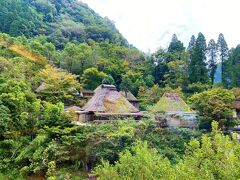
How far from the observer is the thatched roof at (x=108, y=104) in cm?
2162

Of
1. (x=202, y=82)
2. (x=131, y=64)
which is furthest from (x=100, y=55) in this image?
(x=202, y=82)

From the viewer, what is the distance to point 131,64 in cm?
4000

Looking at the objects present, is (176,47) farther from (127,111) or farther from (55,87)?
(127,111)

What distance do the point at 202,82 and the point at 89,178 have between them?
19.2 m

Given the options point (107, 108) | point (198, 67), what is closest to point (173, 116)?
point (107, 108)

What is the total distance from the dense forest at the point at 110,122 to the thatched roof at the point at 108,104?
74.1 inches

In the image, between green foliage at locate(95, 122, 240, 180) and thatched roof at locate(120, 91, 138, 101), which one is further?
thatched roof at locate(120, 91, 138, 101)

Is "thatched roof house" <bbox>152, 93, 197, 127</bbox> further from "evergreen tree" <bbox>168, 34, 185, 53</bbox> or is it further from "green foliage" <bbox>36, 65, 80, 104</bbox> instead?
"evergreen tree" <bbox>168, 34, 185, 53</bbox>

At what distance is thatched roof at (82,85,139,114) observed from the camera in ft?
70.9

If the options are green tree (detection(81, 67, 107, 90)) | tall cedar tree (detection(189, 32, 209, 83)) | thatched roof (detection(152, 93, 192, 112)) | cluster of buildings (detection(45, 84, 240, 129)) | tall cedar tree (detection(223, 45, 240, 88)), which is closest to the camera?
cluster of buildings (detection(45, 84, 240, 129))

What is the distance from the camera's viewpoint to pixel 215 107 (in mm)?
19328

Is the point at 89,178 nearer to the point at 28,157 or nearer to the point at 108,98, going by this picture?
the point at 28,157

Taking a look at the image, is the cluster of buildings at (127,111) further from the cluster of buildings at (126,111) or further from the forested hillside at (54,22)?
the forested hillside at (54,22)

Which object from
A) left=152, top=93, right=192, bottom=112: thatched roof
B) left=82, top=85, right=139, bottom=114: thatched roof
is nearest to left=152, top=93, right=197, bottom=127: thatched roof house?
left=152, top=93, right=192, bottom=112: thatched roof
